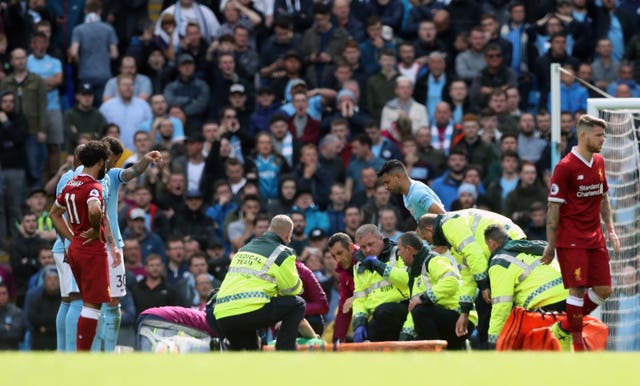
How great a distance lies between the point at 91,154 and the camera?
1233 centimetres

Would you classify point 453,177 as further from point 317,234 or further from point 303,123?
point 303,123

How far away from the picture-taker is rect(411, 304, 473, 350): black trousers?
46.1 ft

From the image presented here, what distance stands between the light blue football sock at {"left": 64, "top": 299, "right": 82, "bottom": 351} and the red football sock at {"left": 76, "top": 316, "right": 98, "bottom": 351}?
0.26 metres

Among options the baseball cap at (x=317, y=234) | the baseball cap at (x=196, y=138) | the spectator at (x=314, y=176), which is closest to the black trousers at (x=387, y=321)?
the baseball cap at (x=317, y=234)

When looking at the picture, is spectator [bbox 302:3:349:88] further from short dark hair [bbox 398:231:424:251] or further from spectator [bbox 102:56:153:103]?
short dark hair [bbox 398:231:424:251]

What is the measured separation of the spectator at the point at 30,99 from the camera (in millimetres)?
19750

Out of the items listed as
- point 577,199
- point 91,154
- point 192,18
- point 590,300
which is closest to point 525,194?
point 192,18

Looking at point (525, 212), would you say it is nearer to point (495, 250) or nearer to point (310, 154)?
point (310, 154)

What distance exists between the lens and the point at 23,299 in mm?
18484

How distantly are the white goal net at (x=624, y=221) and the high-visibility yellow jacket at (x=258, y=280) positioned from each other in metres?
3.85

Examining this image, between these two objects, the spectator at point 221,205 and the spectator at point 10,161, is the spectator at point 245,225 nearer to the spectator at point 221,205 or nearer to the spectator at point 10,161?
the spectator at point 221,205

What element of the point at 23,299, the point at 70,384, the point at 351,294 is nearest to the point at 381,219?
the point at 351,294

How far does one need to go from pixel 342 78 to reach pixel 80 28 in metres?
3.71

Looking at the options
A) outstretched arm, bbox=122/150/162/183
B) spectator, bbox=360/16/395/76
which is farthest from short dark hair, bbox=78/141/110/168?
spectator, bbox=360/16/395/76
